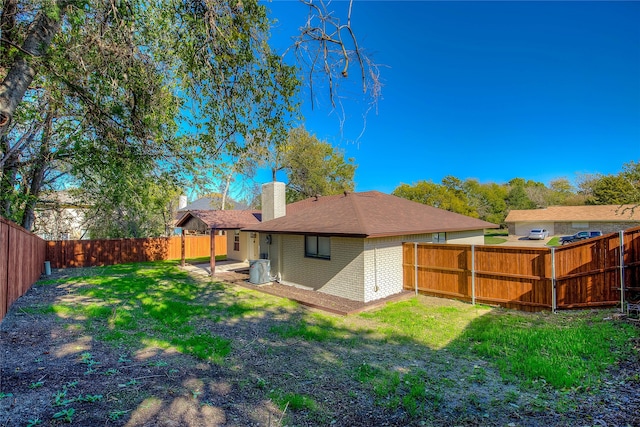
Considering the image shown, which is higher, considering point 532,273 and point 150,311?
point 532,273

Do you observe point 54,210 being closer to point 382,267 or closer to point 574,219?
point 382,267

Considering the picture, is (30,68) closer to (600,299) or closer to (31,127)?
(31,127)

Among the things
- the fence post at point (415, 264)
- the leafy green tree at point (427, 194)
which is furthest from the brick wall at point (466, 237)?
the leafy green tree at point (427, 194)

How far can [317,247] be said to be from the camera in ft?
38.1

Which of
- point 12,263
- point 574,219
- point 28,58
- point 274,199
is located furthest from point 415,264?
point 574,219

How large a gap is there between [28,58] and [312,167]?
23087mm

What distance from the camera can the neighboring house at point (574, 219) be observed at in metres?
36.4

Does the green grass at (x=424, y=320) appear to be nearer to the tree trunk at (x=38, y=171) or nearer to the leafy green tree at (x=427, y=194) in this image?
the tree trunk at (x=38, y=171)

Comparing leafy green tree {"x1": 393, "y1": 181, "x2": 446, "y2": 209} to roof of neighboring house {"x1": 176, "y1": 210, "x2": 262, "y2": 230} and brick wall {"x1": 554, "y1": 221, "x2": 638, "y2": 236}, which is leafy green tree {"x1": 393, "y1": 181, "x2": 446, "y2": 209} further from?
roof of neighboring house {"x1": 176, "y1": 210, "x2": 262, "y2": 230}

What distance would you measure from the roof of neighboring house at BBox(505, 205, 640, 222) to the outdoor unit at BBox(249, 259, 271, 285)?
139ft

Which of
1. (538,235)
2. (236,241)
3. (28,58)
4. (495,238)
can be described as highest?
(28,58)

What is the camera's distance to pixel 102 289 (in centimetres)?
1061

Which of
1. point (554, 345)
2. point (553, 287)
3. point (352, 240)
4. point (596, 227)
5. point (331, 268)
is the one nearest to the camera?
point (554, 345)

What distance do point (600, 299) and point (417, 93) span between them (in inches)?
454
